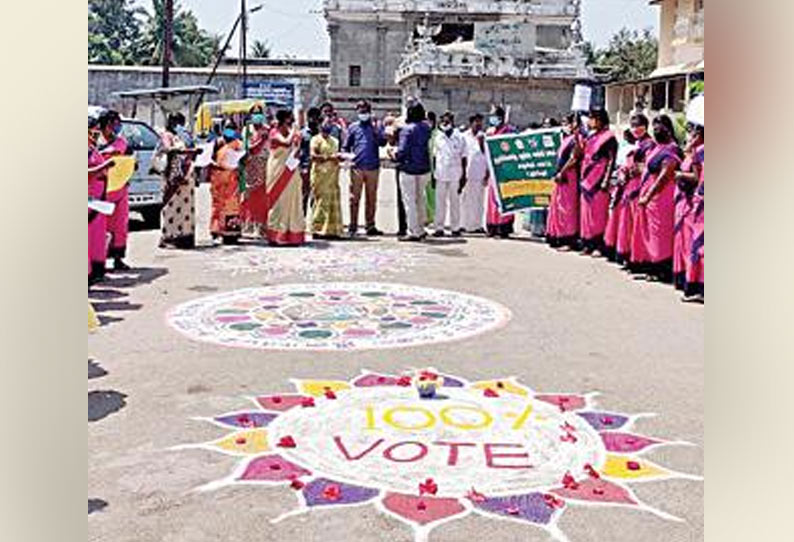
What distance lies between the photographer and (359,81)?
50.1m

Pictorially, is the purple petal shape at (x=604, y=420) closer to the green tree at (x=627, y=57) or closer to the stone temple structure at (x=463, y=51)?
the stone temple structure at (x=463, y=51)

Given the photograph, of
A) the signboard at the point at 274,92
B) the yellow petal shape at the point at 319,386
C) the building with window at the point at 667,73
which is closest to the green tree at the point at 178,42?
the signboard at the point at 274,92

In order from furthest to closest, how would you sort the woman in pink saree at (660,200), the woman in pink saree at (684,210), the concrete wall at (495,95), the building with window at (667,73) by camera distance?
the concrete wall at (495,95) < the building with window at (667,73) < the woman in pink saree at (660,200) < the woman in pink saree at (684,210)

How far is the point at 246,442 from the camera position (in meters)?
4.21

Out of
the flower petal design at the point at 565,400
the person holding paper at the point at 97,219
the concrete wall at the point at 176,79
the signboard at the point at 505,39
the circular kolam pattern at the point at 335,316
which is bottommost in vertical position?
the flower petal design at the point at 565,400

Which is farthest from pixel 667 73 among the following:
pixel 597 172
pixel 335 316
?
pixel 335 316

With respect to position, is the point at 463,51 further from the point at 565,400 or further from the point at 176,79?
the point at 565,400

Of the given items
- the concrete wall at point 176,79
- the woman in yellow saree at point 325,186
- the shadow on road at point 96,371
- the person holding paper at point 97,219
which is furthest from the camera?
the concrete wall at point 176,79

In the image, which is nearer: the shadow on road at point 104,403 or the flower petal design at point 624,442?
the flower petal design at point 624,442

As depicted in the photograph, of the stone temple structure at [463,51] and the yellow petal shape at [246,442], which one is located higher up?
the stone temple structure at [463,51]

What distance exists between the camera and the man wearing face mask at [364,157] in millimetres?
11461

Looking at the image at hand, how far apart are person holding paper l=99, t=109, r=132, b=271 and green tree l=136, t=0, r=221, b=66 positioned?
160 ft

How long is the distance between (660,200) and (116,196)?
5075 millimetres

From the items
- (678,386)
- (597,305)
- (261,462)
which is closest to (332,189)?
(597,305)
